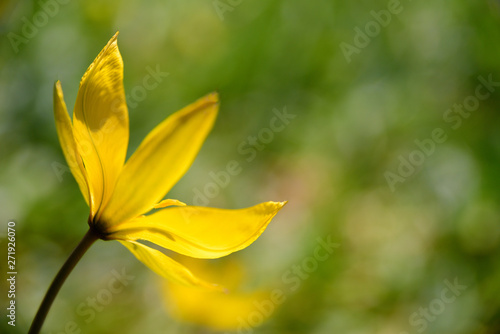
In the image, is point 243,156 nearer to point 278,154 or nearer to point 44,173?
point 278,154

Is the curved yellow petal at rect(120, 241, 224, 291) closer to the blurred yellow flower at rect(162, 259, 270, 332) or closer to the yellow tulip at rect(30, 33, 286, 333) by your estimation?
the yellow tulip at rect(30, 33, 286, 333)

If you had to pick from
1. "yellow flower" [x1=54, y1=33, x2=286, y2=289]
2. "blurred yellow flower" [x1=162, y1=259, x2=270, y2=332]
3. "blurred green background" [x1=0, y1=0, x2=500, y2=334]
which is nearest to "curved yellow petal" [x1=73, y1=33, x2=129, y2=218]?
"yellow flower" [x1=54, y1=33, x2=286, y2=289]

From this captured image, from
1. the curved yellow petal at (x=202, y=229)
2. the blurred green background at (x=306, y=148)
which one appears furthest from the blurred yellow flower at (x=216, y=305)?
the curved yellow petal at (x=202, y=229)

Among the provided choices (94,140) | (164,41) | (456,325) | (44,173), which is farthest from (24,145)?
(456,325)

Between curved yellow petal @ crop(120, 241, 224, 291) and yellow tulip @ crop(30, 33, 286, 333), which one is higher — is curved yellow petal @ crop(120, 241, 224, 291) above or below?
below

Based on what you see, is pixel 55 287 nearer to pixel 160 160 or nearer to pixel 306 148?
pixel 160 160

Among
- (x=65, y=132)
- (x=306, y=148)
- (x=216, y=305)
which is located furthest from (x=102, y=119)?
(x=306, y=148)

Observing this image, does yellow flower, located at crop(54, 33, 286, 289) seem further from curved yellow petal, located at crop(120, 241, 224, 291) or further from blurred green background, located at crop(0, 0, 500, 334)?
blurred green background, located at crop(0, 0, 500, 334)

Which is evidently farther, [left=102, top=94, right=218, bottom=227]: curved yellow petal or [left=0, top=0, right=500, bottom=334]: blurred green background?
[left=0, top=0, right=500, bottom=334]: blurred green background

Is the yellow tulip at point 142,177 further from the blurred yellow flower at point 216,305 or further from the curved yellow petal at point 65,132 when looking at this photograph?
the blurred yellow flower at point 216,305
